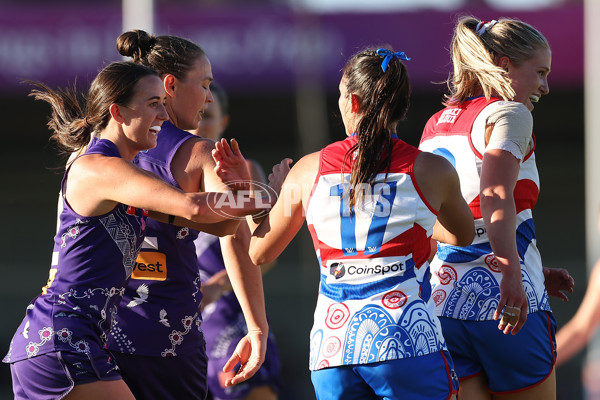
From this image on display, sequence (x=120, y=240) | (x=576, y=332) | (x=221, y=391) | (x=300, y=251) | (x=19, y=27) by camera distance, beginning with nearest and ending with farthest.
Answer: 1. (x=120, y=240)
2. (x=576, y=332)
3. (x=221, y=391)
4. (x=19, y=27)
5. (x=300, y=251)

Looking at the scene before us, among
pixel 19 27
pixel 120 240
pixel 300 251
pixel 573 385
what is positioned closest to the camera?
pixel 120 240

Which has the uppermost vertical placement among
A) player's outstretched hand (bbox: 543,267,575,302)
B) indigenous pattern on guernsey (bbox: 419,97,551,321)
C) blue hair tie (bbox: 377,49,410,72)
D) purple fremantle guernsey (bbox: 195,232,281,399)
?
blue hair tie (bbox: 377,49,410,72)

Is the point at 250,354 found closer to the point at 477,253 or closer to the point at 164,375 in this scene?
the point at 164,375

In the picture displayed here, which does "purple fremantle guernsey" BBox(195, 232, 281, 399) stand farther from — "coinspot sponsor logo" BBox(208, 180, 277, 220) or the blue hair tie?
the blue hair tie

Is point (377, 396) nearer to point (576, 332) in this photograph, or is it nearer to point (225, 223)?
point (225, 223)

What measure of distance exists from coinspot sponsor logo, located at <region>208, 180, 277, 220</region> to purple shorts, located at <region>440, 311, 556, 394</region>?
2.58 feet

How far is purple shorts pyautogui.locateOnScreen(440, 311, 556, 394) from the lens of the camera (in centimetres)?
296

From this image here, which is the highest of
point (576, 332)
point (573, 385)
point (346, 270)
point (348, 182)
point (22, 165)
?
point (348, 182)

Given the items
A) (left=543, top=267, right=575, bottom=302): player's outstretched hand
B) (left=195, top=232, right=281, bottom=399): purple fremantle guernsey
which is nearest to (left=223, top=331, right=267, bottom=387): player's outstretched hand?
(left=543, top=267, right=575, bottom=302): player's outstretched hand

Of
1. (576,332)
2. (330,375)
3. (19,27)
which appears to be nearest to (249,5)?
(19,27)

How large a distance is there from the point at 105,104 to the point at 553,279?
1792 mm

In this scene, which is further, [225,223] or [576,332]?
[576,332]

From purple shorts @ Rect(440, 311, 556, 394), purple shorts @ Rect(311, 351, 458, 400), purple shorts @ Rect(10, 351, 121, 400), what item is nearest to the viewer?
purple shorts @ Rect(311, 351, 458, 400)

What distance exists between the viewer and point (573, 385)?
31.9ft
